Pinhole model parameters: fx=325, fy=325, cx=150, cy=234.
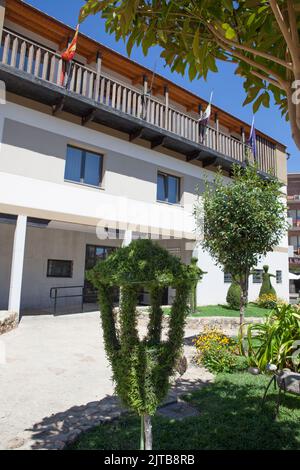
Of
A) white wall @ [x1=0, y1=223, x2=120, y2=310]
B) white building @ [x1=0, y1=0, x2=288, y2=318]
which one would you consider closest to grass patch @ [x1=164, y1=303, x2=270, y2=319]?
white building @ [x1=0, y1=0, x2=288, y2=318]

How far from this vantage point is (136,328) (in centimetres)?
283

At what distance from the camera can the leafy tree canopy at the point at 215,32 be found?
265cm

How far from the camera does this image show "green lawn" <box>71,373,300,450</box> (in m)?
3.35

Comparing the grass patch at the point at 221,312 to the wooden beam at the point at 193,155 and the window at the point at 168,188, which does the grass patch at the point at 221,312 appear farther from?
the wooden beam at the point at 193,155

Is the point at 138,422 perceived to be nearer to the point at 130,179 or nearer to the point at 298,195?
the point at 130,179

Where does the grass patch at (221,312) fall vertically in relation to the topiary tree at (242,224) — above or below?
below

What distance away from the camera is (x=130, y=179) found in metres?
Result: 13.2

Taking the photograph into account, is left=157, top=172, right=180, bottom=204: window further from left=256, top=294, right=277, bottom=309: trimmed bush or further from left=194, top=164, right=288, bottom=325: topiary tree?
left=256, top=294, right=277, bottom=309: trimmed bush

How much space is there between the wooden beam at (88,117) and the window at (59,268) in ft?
18.8

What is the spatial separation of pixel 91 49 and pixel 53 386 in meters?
12.1

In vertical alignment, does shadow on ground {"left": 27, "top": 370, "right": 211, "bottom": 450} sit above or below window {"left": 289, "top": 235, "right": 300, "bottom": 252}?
below

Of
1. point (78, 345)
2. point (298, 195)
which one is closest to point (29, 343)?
point (78, 345)

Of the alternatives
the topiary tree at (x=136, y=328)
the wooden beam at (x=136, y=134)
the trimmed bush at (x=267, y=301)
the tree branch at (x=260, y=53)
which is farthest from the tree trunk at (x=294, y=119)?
the trimmed bush at (x=267, y=301)

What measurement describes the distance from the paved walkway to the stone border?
204 mm
